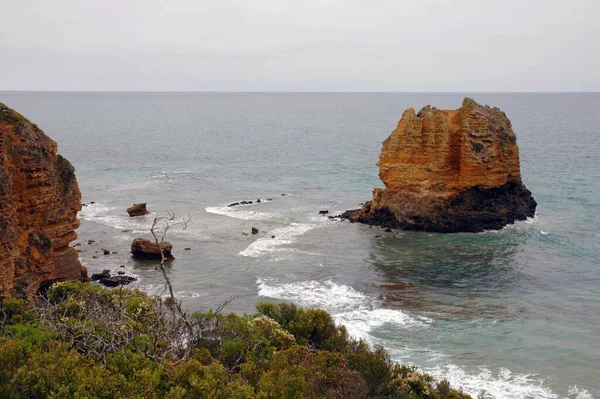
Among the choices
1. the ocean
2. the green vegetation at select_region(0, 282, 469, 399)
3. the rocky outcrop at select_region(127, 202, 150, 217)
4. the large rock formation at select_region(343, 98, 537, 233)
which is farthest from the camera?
the rocky outcrop at select_region(127, 202, 150, 217)

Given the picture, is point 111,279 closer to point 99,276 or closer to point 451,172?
point 99,276

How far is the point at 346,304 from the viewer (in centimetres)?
3938

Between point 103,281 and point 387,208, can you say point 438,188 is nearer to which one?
point 387,208

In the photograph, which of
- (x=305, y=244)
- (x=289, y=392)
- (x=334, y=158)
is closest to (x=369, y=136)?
(x=334, y=158)

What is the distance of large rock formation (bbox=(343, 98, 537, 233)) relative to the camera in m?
56.6

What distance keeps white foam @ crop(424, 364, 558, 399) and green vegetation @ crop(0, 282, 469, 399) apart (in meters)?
5.40

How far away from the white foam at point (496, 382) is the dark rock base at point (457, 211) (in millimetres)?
27966

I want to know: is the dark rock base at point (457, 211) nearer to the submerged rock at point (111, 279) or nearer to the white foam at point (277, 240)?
the white foam at point (277, 240)

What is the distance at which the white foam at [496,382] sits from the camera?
2741 cm

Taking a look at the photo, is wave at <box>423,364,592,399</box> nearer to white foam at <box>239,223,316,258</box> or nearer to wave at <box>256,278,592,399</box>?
wave at <box>256,278,592,399</box>

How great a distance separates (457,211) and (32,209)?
38699mm

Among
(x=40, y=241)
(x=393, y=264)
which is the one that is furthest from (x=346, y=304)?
(x=40, y=241)

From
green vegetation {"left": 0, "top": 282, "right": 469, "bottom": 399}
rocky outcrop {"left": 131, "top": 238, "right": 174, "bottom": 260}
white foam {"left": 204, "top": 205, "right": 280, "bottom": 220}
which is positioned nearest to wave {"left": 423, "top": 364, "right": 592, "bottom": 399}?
green vegetation {"left": 0, "top": 282, "right": 469, "bottom": 399}

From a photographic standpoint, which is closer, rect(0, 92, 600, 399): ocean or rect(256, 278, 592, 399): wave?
rect(256, 278, 592, 399): wave
